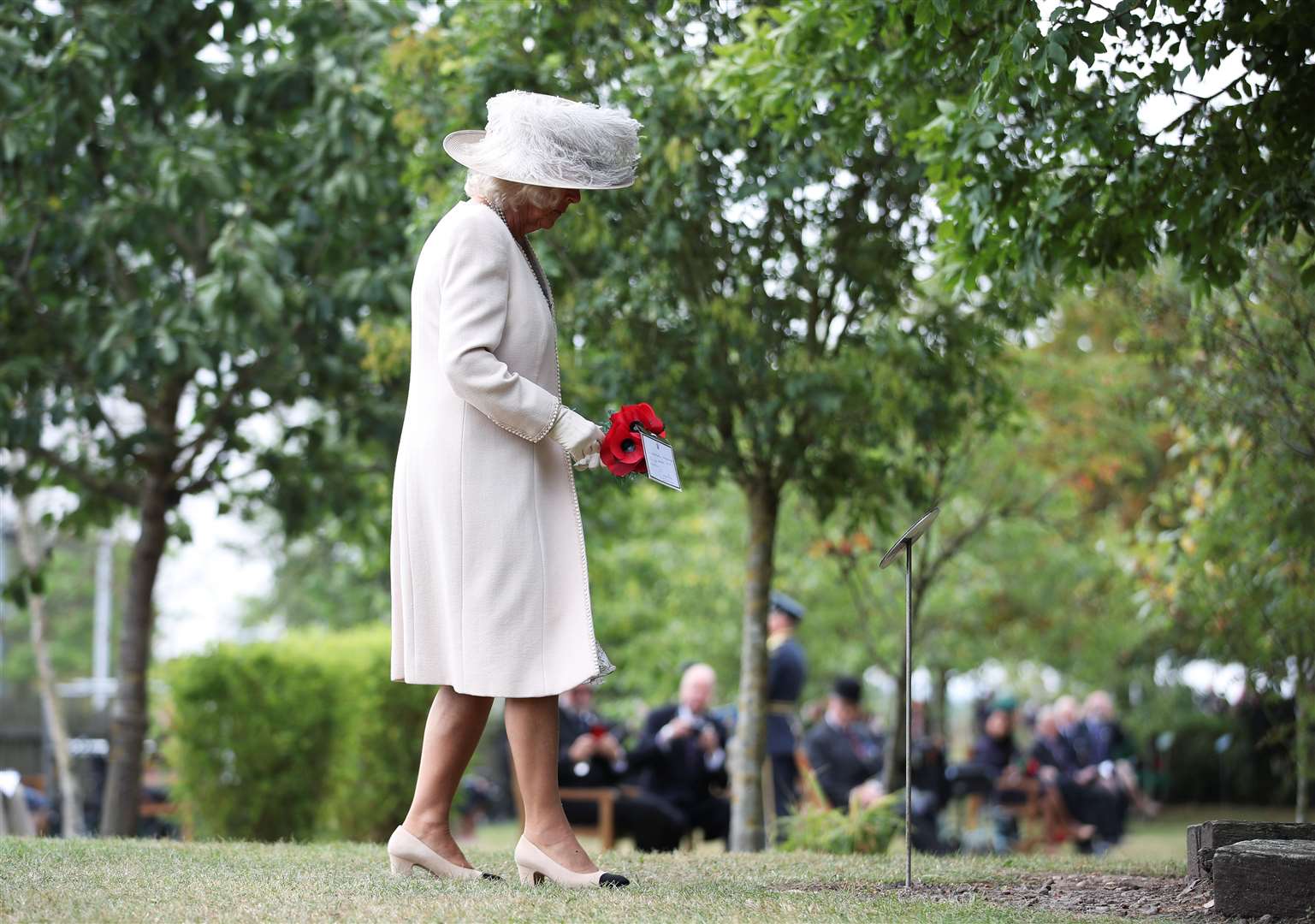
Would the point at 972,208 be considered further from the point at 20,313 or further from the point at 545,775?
the point at 20,313

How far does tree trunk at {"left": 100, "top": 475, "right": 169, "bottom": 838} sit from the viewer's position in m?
11.8

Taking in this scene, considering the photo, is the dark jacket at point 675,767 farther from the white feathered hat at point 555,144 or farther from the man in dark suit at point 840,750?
the white feathered hat at point 555,144

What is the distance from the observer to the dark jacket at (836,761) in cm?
1416

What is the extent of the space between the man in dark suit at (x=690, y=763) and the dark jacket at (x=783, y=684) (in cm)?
51

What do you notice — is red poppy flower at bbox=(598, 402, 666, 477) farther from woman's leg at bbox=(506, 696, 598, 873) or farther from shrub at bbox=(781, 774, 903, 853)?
shrub at bbox=(781, 774, 903, 853)

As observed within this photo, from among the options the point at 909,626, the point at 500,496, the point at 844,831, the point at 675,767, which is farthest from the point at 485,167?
the point at 675,767

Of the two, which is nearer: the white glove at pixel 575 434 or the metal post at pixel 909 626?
the white glove at pixel 575 434

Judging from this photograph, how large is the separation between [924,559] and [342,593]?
2283cm

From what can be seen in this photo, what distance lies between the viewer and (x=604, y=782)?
1338 cm

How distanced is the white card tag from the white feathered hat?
77 centimetres

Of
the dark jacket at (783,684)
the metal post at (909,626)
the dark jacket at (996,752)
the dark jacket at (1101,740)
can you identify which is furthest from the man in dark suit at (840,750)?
the metal post at (909,626)

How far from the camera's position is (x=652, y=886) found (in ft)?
15.6

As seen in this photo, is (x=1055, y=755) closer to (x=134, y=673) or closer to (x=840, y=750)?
(x=840, y=750)

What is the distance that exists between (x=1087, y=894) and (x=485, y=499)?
2.43m
